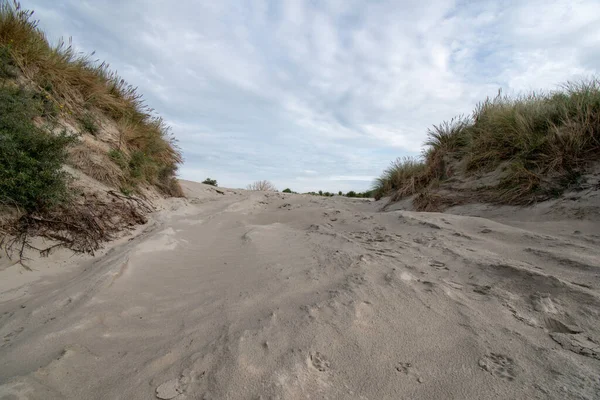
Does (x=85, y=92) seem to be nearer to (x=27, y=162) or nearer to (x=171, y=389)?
(x=27, y=162)

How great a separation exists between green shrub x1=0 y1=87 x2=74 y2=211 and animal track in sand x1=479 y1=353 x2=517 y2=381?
384 centimetres

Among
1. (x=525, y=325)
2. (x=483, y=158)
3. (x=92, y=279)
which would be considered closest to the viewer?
(x=525, y=325)

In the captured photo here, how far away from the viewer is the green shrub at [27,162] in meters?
2.89

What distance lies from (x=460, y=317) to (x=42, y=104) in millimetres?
5617

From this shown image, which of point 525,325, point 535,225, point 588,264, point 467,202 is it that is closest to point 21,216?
point 525,325

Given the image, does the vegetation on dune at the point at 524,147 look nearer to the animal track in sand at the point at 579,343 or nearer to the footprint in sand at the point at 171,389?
the animal track in sand at the point at 579,343

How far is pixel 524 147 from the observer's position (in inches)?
180

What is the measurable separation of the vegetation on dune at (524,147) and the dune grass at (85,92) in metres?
5.16

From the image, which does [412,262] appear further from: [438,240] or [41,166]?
[41,166]

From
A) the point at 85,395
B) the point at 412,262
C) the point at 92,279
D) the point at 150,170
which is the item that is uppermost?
the point at 150,170

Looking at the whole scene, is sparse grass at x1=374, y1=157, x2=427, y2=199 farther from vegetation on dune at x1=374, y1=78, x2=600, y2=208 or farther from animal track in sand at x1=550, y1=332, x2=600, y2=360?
animal track in sand at x1=550, y1=332, x2=600, y2=360

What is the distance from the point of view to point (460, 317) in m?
1.55

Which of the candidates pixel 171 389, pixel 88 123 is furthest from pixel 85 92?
pixel 171 389

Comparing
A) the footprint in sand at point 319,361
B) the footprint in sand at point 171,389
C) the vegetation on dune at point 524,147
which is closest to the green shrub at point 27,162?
the footprint in sand at point 171,389
